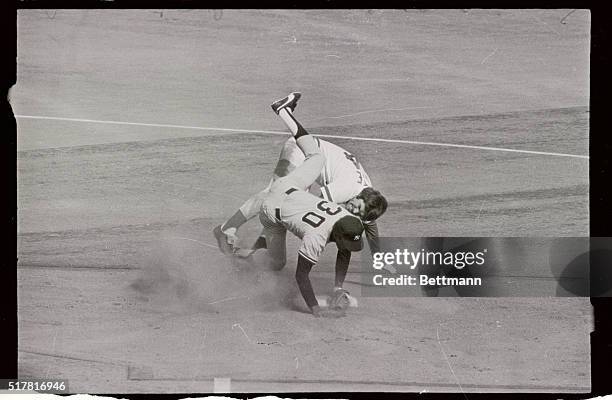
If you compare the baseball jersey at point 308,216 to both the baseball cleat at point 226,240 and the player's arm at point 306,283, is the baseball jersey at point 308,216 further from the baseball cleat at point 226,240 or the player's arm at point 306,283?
the baseball cleat at point 226,240

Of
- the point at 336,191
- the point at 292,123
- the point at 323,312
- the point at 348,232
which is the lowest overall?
the point at 323,312

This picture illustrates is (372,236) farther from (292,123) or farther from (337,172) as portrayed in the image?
(292,123)

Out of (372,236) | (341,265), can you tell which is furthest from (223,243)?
(372,236)

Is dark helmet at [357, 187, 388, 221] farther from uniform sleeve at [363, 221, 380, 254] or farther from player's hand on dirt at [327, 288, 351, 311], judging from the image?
player's hand on dirt at [327, 288, 351, 311]

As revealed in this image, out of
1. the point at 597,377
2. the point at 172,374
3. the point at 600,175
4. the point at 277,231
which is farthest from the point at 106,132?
the point at 597,377

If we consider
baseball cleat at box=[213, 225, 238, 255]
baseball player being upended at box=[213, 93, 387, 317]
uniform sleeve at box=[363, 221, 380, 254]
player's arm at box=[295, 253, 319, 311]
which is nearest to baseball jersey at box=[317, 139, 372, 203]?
baseball player being upended at box=[213, 93, 387, 317]

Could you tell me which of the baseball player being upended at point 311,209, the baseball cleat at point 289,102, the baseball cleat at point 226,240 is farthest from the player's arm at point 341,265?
the baseball cleat at point 289,102
